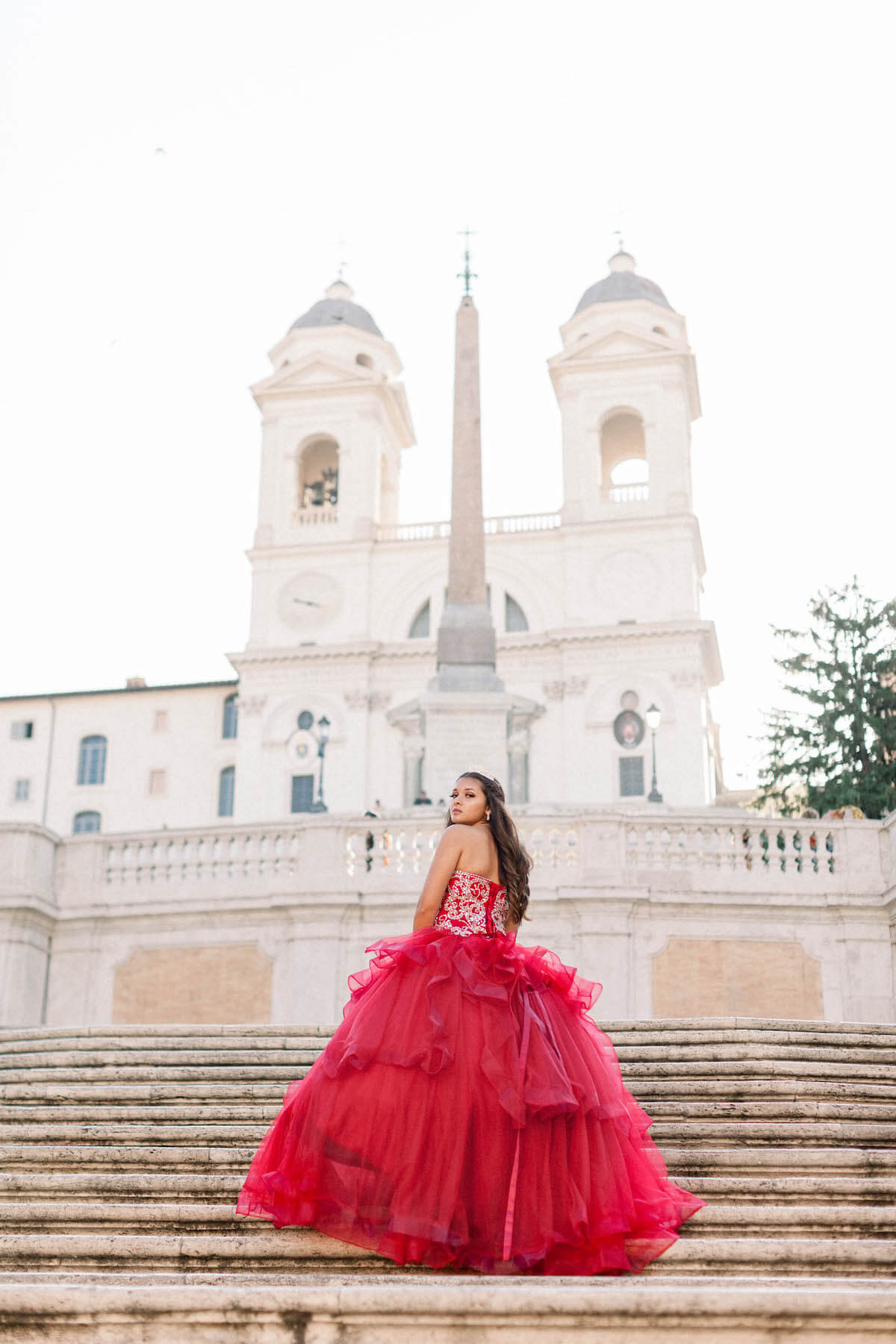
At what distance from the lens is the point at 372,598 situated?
50.6m

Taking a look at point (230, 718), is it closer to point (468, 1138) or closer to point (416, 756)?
point (416, 756)

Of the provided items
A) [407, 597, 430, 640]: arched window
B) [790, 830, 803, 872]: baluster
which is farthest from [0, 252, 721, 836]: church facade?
[790, 830, 803, 872]: baluster

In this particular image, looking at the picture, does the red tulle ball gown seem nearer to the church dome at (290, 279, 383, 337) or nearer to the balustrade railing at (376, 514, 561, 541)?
the balustrade railing at (376, 514, 561, 541)

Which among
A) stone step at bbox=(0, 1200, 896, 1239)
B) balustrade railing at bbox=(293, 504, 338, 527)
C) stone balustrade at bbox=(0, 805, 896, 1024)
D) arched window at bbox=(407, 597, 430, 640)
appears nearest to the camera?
stone step at bbox=(0, 1200, 896, 1239)

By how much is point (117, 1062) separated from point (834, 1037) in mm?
4533

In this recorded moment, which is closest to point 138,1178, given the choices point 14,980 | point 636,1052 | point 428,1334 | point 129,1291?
point 129,1291

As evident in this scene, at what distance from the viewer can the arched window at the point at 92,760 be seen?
56094 mm

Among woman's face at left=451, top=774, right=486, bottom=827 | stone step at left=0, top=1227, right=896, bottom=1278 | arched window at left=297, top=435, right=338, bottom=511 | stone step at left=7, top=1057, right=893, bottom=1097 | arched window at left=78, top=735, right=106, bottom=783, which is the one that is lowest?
stone step at left=0, top=1227, right=896, bottom=1278

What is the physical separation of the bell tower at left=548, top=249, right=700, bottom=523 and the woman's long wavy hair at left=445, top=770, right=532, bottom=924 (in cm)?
4295

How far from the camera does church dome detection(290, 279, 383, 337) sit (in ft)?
179

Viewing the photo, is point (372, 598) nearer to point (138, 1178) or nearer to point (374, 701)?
point (374, 701)

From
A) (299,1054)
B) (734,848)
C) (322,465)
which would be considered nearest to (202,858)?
(734,848)

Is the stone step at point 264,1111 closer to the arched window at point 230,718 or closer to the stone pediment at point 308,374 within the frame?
the stone pediment at point 308,374

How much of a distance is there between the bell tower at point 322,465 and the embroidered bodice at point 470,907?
142 ft
